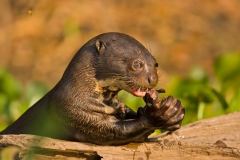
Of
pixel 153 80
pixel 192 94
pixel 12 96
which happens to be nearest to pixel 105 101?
pixel 153 80

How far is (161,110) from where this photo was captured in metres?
5.11

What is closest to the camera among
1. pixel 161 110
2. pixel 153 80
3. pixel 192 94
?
pixel 161 110

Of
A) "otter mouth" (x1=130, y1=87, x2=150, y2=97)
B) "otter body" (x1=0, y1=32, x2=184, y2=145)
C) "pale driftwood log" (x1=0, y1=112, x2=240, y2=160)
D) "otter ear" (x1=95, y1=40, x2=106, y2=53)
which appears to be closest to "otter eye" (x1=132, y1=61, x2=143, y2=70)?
"otter body" (x1=0, y1=32, x2=184, y2=145)

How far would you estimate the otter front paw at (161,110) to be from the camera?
16.8 ft

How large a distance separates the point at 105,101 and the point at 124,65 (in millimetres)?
266

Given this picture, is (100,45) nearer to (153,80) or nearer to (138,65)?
(138,65)

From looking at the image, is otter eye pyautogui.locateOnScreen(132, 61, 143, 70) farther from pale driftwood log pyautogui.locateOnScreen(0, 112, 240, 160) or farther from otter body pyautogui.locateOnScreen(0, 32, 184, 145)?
pale driftwood log pyautogui.locateOnScreen(0, 112, 240, 160)

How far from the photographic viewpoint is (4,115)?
8.04 meters

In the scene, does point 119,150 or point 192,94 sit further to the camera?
point 192,94

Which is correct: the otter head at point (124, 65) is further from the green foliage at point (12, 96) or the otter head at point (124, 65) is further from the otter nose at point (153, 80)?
the green foliage at point (12, 96)

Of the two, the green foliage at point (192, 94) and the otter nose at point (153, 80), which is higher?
the green foliage at point (192, 94)

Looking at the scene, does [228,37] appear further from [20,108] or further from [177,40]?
[20,108]

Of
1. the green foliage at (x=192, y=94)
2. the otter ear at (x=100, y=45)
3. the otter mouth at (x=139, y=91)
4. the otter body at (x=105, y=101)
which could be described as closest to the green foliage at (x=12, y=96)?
the green foliage at (x=192, y=94)

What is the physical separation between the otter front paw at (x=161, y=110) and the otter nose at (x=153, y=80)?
4 centimetres
